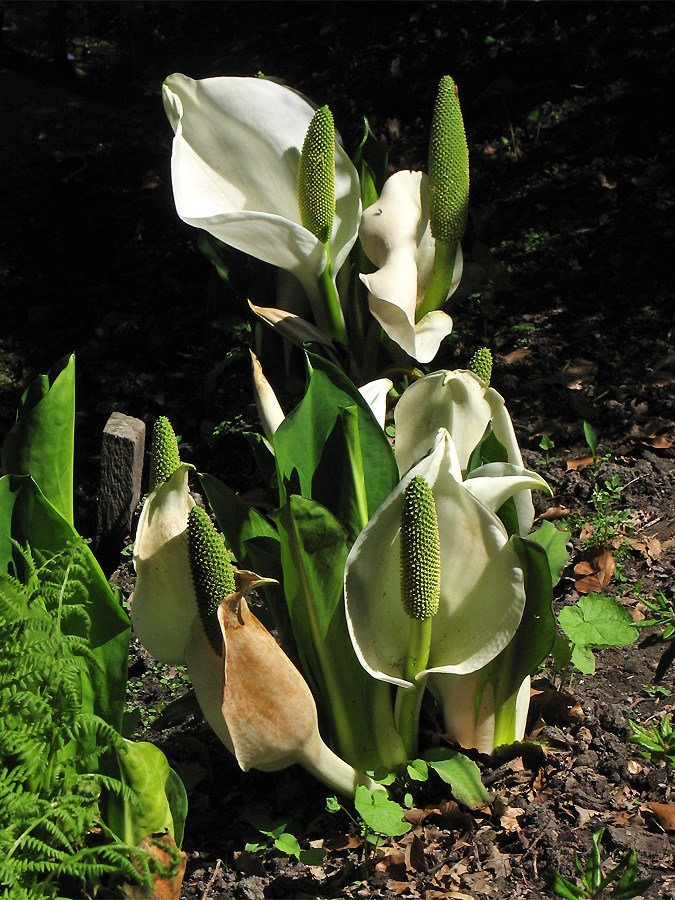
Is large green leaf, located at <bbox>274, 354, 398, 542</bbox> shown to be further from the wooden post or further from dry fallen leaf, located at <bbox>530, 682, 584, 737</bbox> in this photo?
the wooden post

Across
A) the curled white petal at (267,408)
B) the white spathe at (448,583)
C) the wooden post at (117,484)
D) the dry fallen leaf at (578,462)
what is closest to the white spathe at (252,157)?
the wooden post at (117,484)

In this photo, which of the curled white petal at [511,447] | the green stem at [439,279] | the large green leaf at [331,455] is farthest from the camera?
Answer: the green stem at [439,279]

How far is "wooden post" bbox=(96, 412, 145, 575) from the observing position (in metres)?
2.12

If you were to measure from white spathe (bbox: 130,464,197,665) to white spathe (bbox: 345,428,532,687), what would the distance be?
0.25 metres

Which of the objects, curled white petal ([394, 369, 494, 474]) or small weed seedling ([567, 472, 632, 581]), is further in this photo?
small weed seedling ([567, 472, 632, 581])

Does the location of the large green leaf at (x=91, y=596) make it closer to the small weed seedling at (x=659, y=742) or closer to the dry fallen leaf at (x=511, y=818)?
the dry fallen leaf at (x=511, y=818)

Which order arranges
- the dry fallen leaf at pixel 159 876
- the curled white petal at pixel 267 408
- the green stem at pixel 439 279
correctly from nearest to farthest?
the dry fallen leaf at pixel 159 876 → the curled white petal at pixel 267 408 → the green stem at pixel 439 279

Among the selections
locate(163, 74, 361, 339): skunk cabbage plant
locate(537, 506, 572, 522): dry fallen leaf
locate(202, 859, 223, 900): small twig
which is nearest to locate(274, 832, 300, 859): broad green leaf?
locate(202, 859, 223, 900): small twig

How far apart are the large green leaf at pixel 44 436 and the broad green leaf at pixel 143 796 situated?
452 millimetres

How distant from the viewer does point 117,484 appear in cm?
216

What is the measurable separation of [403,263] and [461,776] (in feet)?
4.21

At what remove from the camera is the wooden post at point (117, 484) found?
2.12m

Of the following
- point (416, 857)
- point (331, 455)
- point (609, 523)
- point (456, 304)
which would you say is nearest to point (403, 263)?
point (456, 304)

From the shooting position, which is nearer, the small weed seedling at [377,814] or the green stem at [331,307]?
the small weed seedling at [377,814]
